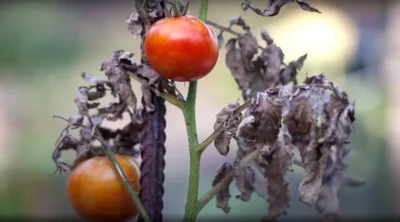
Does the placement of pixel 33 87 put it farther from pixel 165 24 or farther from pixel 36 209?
pixel 165 24

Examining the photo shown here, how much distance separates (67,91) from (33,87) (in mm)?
148

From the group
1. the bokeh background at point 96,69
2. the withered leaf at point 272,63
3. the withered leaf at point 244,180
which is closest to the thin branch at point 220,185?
the withered leaf at point 244,180

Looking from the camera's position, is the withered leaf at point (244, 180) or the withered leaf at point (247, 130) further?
the withered leaf at point (244, 180)

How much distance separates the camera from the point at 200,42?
1.99 ft

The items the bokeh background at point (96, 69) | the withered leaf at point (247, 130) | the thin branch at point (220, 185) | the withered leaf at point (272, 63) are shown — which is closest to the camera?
the withered leaf at point (247, 130)

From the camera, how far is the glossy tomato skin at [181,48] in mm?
603

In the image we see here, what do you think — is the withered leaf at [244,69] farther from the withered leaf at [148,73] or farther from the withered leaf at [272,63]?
the withered leaf at [148,73]

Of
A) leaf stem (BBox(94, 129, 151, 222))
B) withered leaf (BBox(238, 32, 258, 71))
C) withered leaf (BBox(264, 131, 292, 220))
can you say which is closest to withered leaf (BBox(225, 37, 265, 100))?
withered leaf (BBox(238, 32, 258, 71))

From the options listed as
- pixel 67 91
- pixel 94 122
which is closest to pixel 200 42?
pixel 94 122

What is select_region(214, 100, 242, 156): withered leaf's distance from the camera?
59 cm

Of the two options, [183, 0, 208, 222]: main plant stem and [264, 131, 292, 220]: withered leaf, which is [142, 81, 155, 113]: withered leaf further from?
[264, 131, 292, 220]: withered leaf

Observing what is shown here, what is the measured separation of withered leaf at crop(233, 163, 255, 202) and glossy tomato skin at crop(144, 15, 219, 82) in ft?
0.48

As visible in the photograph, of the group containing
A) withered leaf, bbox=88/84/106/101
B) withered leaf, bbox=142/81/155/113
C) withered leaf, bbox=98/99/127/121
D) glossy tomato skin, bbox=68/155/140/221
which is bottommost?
glossy tomato skin, bbox=68/155/140/221

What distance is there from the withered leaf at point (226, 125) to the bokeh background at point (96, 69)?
48.9 inches
